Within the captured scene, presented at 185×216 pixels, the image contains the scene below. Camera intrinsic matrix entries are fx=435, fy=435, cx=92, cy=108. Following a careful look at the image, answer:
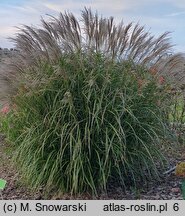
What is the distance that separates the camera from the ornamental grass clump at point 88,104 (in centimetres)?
347

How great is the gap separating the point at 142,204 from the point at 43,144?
3.00 ft

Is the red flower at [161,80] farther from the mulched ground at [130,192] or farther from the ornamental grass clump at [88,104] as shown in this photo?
the mulched ground at [130,192]

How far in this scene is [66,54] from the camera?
372cm

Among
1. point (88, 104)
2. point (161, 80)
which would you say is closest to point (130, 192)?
point (88, 104)

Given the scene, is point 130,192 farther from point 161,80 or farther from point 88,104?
point 161,80

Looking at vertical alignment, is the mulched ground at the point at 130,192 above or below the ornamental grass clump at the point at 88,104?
below

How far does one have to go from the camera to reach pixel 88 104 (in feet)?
11.6

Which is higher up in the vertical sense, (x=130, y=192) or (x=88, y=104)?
(x=88, y=104)

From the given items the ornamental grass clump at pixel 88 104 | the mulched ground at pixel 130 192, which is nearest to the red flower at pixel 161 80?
the ornamental grass clump at pixel 88 104

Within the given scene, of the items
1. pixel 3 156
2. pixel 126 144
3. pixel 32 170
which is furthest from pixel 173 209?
pixel 3 156

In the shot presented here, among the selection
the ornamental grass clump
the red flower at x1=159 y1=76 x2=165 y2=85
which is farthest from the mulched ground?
the red flower at x1=159 y1=76 x2=165 y2=85

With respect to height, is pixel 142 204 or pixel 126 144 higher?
pixel 126 144

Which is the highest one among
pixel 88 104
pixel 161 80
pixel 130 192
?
pixel 161 80

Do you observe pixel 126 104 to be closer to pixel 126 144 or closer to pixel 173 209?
pixel 126 144
